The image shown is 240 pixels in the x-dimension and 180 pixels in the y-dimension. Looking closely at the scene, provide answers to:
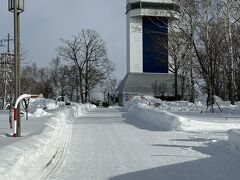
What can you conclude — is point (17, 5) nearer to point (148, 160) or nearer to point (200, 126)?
point (148, 160)

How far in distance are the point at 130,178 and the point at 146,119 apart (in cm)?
1965

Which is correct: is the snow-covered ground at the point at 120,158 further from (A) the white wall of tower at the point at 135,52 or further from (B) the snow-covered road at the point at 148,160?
(A) the white wall of tower at the point at 135,52

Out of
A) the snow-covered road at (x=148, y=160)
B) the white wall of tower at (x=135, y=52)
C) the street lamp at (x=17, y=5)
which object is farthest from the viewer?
the white wall of tower at (x=135, y=52)

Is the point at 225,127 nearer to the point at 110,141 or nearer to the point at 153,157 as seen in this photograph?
the point at 110,141

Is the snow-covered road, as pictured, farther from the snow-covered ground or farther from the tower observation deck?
the tower observation deck

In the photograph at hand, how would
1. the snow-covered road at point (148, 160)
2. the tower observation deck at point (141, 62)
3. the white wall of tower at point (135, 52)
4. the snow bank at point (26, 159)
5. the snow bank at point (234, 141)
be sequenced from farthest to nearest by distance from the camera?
the white wall of tower at point (135, 52) < the tower observation deck at point (141, 62) < the snow bank at point (234, 141) < the snow-covered road at point (148, 160) < the snow bank at point (26, 159)

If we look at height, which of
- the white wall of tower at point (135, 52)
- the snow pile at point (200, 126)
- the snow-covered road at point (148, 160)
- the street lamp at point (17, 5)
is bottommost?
the snow-covered road at point (148, 160)

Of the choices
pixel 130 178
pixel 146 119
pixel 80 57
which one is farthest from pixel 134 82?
pixel 130 178

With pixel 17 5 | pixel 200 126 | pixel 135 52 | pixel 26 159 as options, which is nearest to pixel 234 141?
pixel 26 159

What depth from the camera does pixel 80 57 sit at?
81.5 meters

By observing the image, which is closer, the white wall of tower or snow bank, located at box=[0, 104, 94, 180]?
snow bank, located at box=[0, 104, 94, 180]

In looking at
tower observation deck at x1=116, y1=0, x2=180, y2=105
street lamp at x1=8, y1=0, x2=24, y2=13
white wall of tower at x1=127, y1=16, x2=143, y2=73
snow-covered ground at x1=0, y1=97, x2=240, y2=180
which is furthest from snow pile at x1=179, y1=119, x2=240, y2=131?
white wall of tower at x1=127, y1=16, x2=143, y2=73

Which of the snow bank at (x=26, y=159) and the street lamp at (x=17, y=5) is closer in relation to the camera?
the snow bank at (x=26, y=159)

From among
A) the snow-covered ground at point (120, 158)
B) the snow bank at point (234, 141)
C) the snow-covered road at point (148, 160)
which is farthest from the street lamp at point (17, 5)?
the snow bank at point (234, 141)
